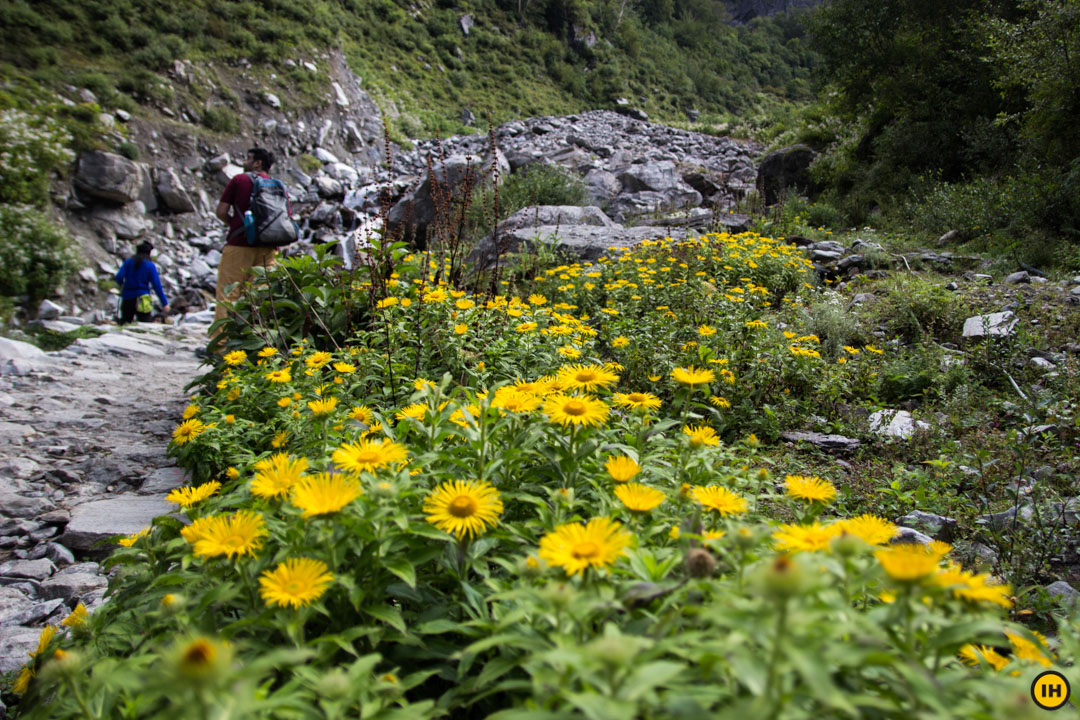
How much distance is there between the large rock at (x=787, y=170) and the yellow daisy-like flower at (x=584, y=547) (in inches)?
477

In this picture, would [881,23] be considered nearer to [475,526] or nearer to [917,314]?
[917,314]

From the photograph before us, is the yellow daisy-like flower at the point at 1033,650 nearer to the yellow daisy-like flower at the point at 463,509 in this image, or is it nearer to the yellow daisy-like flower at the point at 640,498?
the yellow daisy-like flower at the point at 640,498

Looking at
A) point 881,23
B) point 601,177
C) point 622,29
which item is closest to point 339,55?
point 601,177

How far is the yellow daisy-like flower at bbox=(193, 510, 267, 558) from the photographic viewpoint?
3.22ft

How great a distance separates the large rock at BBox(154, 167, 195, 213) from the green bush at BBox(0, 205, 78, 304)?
7.94ft

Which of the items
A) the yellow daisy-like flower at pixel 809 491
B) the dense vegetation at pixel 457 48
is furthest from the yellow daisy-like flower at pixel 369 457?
the dense vegetation at pixel 457 48

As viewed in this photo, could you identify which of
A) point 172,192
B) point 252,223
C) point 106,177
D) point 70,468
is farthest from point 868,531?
point 172,192

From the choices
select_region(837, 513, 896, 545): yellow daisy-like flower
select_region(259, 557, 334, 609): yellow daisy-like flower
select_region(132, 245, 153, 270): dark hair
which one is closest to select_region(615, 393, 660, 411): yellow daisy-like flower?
select_region(837, 513, 896, 545): yellow daisy-like flower

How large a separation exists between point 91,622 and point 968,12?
13581mm

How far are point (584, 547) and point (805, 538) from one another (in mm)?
409

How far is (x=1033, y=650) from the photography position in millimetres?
915

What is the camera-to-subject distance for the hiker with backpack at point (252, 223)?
4934 mm

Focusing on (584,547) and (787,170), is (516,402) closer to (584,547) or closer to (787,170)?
(584,547)

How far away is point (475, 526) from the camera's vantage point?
1.07m
